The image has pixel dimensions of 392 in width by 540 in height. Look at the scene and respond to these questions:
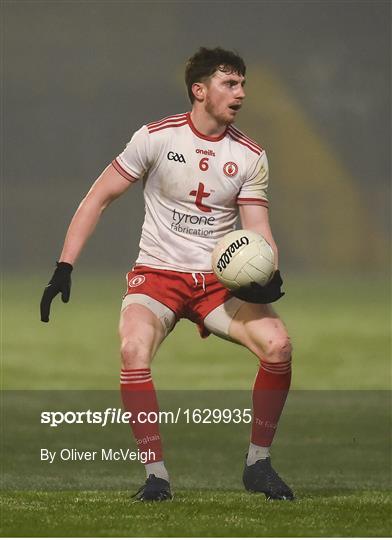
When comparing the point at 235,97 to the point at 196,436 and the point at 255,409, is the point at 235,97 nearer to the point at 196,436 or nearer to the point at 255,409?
the point at 255,409

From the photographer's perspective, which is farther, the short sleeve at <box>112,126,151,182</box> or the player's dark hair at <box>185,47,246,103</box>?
the player's dark hair at <box>185,47,246,103</box>

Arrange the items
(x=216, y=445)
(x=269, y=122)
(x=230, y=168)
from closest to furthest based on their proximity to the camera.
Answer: (x=230, y=168) → (x=216, y=445) → (x=269, y=122)

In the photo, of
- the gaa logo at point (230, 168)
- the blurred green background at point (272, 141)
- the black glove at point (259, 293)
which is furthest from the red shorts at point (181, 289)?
the blurred green background at point (272, 141)

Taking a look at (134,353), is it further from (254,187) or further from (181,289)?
(254,187)

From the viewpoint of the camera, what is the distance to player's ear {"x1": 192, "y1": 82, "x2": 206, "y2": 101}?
8.07 meters

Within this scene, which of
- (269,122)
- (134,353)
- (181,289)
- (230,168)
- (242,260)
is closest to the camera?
(134,353)

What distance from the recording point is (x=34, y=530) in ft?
21.8

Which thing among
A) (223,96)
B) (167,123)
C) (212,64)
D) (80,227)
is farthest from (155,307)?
(212,64)

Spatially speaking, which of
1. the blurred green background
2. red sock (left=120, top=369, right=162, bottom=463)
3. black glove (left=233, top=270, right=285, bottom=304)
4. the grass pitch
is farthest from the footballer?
the blurred green background

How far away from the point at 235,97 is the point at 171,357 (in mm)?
12607

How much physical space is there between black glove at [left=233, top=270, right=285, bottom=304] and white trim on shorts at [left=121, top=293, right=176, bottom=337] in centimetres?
41

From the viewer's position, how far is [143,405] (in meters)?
7.61

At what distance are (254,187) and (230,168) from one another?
7.5 inches

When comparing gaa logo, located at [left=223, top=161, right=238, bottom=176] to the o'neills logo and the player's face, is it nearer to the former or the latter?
the player's face
